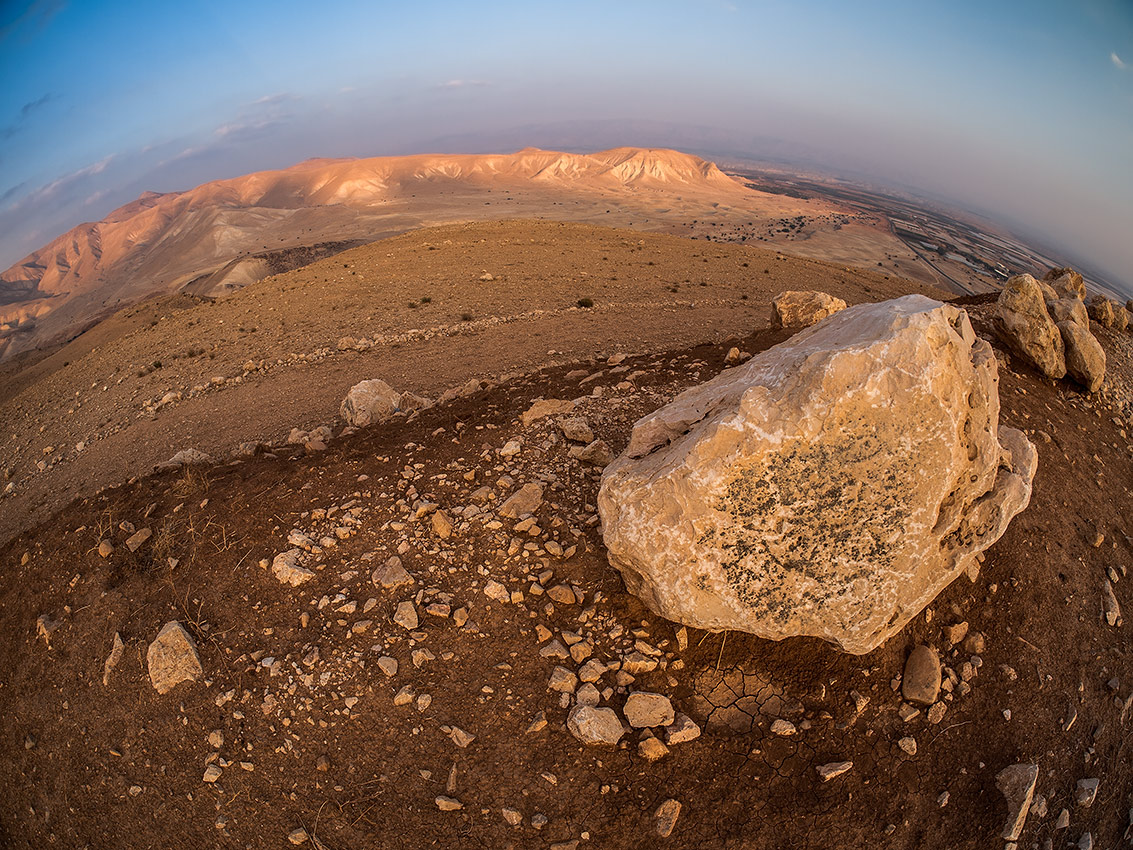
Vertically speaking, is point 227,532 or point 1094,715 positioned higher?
point 227,532

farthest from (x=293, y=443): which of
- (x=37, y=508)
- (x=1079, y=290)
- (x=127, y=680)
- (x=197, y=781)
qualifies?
(x=1079, y=290)

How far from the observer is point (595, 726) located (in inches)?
155

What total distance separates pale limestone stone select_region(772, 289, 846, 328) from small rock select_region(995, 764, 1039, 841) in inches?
292

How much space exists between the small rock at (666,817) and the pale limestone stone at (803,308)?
844 cm

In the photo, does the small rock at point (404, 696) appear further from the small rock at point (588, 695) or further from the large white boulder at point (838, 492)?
the large white boulder at point (838, 492)

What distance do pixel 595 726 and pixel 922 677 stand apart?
8.83 feet

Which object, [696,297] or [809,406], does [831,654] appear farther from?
[696,297]

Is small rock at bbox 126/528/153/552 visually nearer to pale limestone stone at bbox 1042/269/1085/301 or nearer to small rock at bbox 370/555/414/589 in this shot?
small rock at bbox 370/555/414/589

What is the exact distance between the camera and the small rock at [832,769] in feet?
11.9

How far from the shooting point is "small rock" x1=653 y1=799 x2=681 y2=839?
11.5 ft

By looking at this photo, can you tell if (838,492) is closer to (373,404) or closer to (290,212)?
(373,404)

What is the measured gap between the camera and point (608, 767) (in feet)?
12.5

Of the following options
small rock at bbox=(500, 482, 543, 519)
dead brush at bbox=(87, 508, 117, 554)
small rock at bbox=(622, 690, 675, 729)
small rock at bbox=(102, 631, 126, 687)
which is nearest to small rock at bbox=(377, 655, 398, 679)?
small rock at bbox=(500, 482, 543, 519)

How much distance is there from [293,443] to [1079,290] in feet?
51.6
